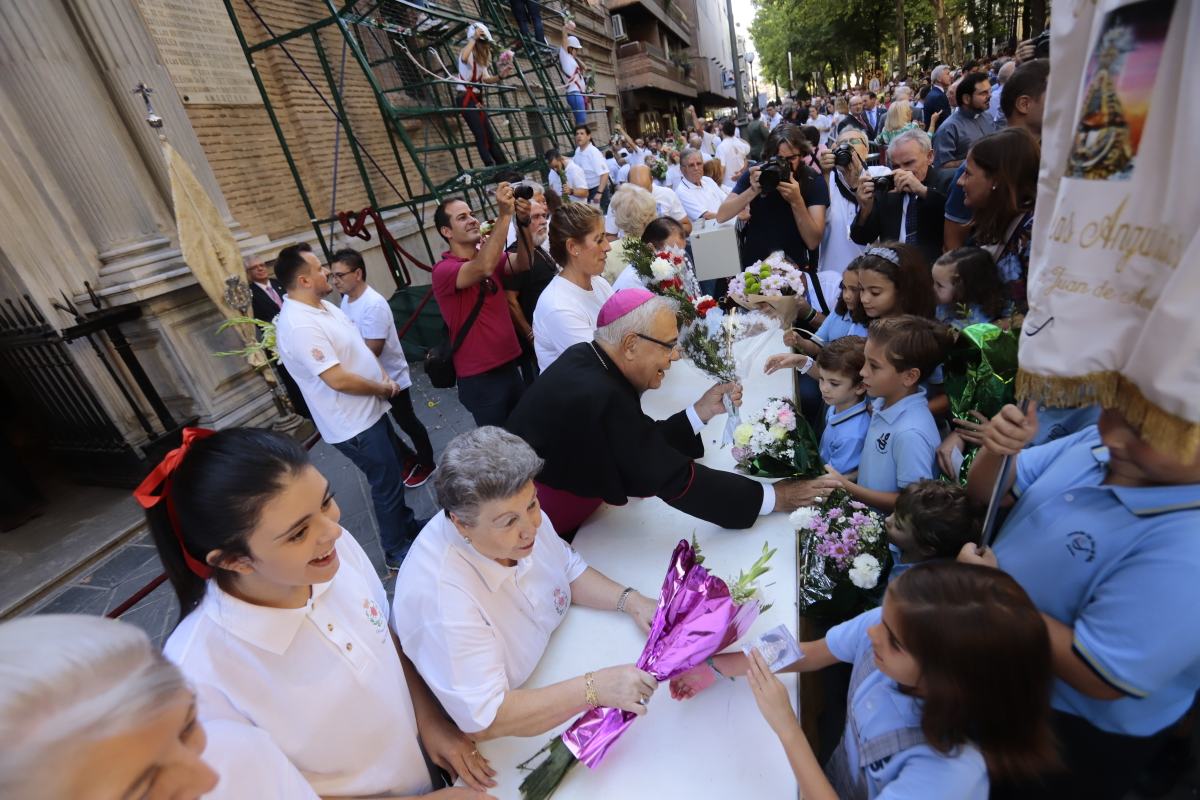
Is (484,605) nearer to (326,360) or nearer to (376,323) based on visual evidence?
(326,360)

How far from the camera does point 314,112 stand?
25.1ft

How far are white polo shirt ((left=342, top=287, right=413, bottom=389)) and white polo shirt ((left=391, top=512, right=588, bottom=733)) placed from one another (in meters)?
2.79

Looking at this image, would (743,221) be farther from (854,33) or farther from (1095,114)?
(854,33)

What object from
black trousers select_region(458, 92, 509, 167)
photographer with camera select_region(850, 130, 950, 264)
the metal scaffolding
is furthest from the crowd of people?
black trousers select_region(458, 92, 509, 167)

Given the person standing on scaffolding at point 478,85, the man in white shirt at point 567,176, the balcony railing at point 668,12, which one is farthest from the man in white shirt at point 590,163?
the balcony railing at point 668,12

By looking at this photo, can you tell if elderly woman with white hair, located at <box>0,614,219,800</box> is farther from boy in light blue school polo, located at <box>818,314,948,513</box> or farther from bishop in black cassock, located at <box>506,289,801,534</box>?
boy in light blue school polo, located at <box>818,314,948,513</box>

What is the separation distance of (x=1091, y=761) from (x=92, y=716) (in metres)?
2.11

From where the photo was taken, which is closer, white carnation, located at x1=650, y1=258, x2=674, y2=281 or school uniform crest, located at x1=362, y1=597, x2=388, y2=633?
school uniform crest, located at x1=362, y1=597, x2=388, y2=633

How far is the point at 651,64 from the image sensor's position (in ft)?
83.0

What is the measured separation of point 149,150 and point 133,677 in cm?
603

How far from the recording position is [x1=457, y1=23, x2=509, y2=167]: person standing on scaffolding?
669 centimetres

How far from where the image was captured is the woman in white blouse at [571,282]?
3.16 meters

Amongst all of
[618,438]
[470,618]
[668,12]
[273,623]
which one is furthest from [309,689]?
[668,12]

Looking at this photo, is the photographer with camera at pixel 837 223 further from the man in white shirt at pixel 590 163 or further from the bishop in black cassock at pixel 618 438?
the man in white shirt at pixel 590 163
